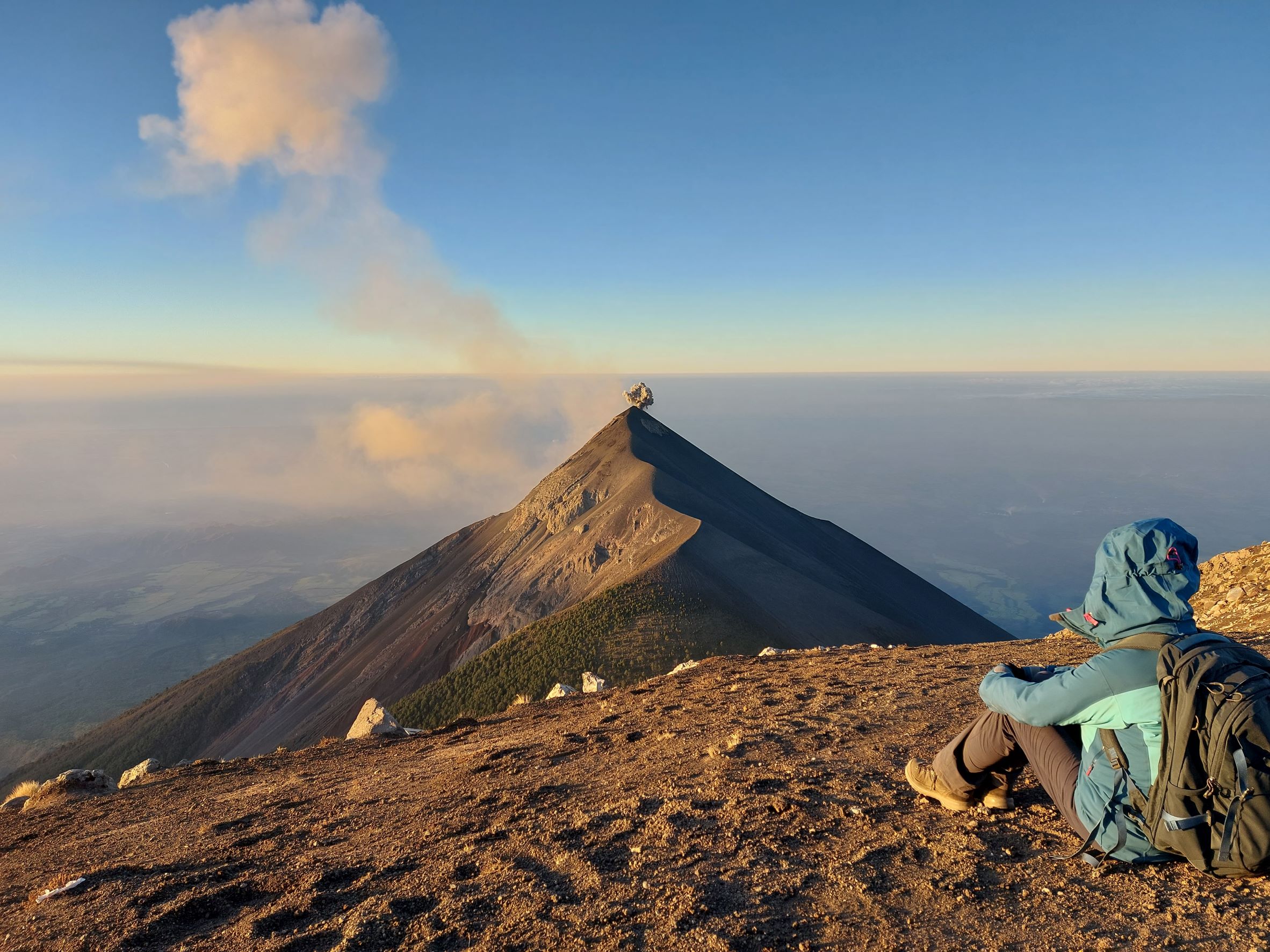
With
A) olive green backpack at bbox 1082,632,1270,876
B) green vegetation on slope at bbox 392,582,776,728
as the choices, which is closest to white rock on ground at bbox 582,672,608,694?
green vegetation on slope at bbox 392,582,776,728

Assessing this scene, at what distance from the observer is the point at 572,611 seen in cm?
3744

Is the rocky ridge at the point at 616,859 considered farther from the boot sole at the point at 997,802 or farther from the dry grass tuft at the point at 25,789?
the dry grass tuft at the point at 25,789

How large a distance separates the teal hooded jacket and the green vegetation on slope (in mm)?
25094

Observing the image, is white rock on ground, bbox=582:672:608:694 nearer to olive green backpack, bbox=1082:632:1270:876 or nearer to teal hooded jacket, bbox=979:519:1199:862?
teal hooded jacket, bbox=979:519:1199:862

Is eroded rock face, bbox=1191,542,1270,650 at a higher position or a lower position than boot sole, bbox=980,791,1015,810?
lower

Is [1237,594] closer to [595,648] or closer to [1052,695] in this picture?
[1052,695]

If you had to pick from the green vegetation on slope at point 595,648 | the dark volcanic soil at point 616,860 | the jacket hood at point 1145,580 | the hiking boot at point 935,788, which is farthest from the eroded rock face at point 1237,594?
the green vegetation on slope at point 595,648

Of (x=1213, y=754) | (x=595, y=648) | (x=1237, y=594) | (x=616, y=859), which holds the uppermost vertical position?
(x=1213, y=754)

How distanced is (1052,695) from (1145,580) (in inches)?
37.7

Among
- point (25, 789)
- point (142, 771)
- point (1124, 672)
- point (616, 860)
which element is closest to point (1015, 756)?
point (1124, 672)

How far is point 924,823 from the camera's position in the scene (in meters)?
Result: 5.73

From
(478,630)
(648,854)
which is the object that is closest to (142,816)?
(648,854)

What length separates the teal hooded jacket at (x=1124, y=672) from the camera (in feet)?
12.5

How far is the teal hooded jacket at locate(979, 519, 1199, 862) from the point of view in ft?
12.5
